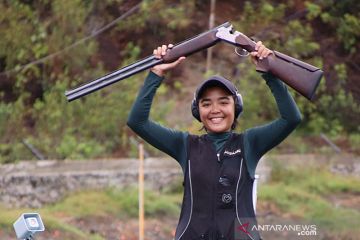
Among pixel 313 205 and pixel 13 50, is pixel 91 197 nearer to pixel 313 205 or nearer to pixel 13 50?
pixel 313 205

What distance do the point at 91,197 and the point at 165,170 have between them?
110cm

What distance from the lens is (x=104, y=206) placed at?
11508mm

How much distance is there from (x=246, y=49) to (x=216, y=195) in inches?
26.7

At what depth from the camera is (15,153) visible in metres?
13.6

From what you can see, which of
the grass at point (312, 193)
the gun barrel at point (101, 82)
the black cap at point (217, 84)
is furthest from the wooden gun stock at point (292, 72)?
the grass at point (312, 193)

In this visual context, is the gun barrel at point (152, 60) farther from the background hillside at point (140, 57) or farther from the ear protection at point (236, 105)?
the background hillside at point (140, 57)

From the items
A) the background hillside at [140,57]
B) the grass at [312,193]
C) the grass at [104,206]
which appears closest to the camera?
the grass at [104,206]

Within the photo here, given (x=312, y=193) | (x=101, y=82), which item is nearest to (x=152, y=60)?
(x=101, y=82)

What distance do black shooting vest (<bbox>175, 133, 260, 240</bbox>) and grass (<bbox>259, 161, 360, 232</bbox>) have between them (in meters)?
6.54

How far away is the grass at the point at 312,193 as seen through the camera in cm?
1130

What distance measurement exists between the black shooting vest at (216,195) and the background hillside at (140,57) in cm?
952

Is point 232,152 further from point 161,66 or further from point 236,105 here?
point 161,66

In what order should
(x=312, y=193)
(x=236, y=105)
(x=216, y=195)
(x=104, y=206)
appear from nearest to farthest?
(x=216, y=195)
(x=236, y=105)
(x=104, y=206)
(x=312, y=193)

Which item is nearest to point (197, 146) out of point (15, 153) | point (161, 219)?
Answer: point (161, 219)
